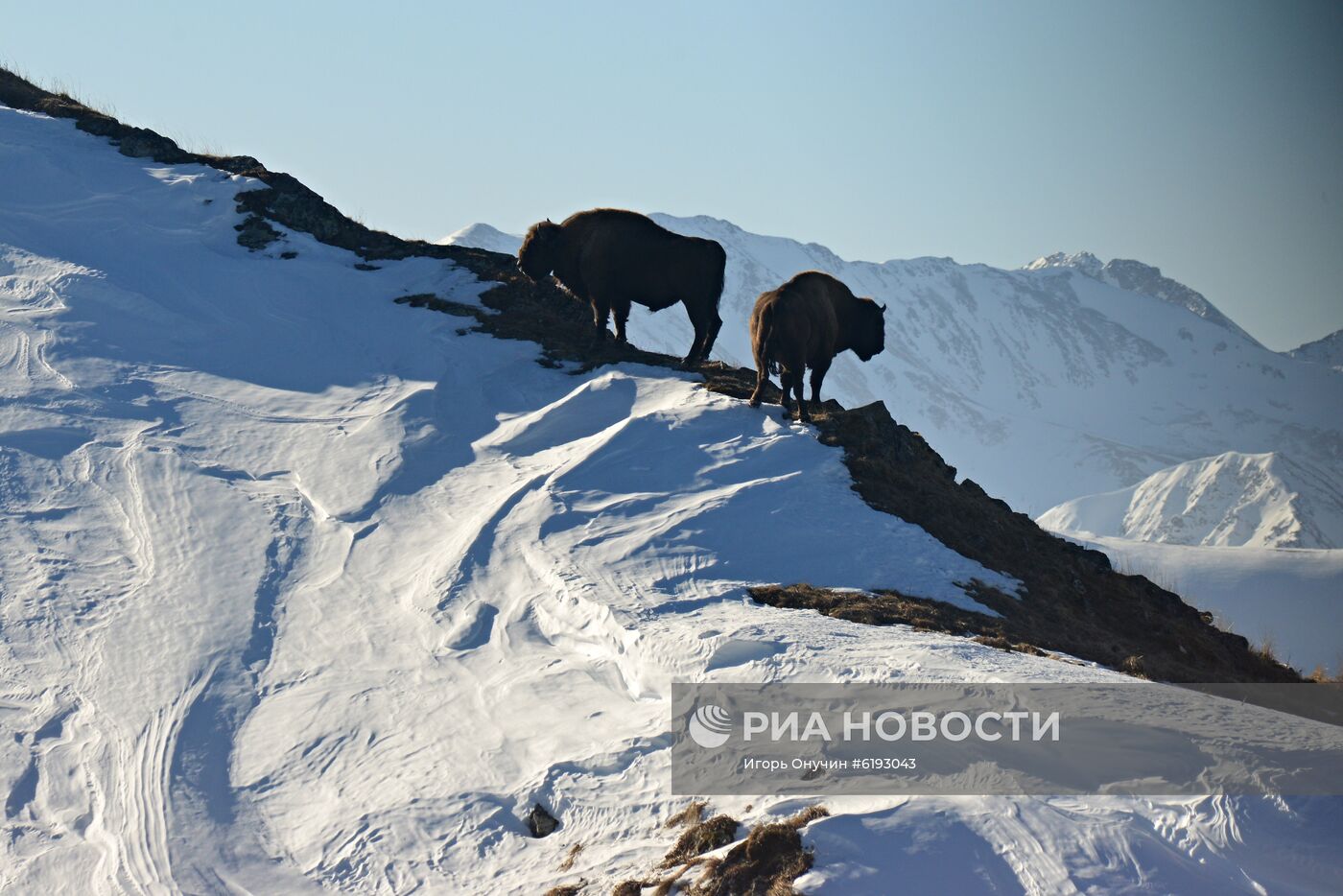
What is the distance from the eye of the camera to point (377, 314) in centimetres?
2219

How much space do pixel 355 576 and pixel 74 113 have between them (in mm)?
18792

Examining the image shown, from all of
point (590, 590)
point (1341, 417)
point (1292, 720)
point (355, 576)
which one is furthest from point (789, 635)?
point (1341, 417)

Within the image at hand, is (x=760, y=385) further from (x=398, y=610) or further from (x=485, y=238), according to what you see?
(x=485, y=238)

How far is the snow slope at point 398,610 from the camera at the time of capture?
8.52 metres

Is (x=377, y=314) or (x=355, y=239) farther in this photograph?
(x=355, y=239)

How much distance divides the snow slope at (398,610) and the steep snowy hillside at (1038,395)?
123459 millimetres

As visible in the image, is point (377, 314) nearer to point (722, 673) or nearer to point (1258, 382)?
point (722, 673)

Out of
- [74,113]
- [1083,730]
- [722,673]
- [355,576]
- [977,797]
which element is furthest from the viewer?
[74,113]

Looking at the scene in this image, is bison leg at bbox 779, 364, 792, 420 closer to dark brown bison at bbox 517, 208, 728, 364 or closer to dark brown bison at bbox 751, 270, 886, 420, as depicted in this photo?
dark brown bison at bbox 751, 270, 886, 420

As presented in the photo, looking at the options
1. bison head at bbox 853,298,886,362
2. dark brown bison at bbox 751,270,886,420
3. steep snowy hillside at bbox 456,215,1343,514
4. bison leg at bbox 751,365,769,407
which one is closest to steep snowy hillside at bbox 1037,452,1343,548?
steep snowy hillside at bbox 456,215,1343,514

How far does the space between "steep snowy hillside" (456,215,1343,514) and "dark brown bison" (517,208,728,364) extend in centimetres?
12193

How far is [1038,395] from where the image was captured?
18525cm

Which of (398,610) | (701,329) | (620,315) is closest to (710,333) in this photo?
(701,329)

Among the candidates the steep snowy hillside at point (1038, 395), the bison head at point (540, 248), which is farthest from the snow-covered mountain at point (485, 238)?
the bison head at point (540, 248)
